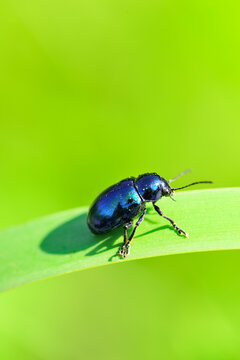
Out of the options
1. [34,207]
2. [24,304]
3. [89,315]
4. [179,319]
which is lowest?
[179,319]

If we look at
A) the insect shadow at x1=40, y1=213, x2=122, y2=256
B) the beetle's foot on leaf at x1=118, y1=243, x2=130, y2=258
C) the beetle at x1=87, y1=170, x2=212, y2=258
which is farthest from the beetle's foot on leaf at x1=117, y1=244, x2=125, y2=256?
the beetle at x1=87, y1=170, x2=212, y2=258

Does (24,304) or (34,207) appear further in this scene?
(34,207)

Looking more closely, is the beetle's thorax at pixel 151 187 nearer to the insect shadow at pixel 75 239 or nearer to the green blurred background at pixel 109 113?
the insect shadow at pixel 75 239

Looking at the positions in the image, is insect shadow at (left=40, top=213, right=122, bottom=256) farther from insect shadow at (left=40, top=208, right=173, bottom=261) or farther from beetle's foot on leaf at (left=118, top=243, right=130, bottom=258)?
beetle's foot on leaf at (left=118, top=243, right=130, bottom=258)

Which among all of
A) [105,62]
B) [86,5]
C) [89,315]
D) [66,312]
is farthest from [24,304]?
[86,5]

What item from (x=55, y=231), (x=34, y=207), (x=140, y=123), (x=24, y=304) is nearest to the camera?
(x=55, y=231)

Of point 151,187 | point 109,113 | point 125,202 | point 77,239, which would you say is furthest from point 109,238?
point 109,113

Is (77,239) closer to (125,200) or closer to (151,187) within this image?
(125,200)

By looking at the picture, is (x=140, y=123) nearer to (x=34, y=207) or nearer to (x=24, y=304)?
Result: (x=34, y=207)
